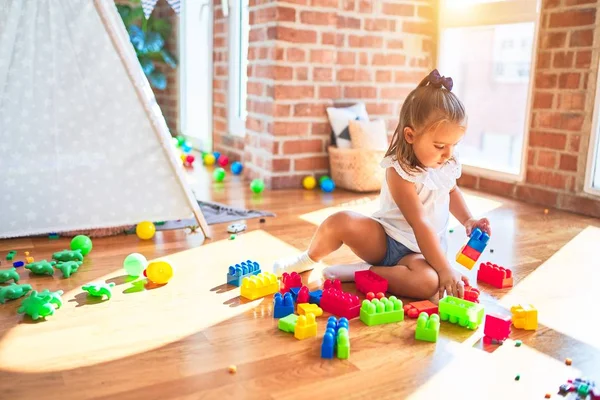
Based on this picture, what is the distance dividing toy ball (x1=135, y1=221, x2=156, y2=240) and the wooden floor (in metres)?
0.12

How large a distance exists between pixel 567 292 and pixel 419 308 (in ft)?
1.70

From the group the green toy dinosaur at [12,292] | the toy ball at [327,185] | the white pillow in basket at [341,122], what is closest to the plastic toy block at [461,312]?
the green toy dinosaur at [12,292]

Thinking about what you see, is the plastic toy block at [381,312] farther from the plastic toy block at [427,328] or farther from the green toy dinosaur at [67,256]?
the green toy dinosaur at [67,256]

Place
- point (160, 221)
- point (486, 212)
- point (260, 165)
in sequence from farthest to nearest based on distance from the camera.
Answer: point (260, 165)
point (486, 212)
point (160, 221)

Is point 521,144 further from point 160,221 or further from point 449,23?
point 160,221

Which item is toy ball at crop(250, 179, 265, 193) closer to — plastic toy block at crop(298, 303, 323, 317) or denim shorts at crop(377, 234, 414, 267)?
denim shorts at crop(377, 234, 414, 267)

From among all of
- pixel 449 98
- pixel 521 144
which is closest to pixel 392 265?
pixel 449 98

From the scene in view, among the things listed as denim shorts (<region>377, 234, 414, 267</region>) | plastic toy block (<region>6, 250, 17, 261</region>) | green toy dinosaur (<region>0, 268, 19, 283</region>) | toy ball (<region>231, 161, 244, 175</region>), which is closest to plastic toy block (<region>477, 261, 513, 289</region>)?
denim shorts (<region>377, 234, 414, 267</region>)

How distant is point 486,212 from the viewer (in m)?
2.79

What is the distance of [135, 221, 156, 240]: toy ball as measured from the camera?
221 cm

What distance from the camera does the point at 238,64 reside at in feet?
13.0

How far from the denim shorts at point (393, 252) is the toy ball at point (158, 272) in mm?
629

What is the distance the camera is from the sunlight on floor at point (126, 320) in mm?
1318

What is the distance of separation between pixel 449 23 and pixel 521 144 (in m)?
0.86
